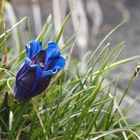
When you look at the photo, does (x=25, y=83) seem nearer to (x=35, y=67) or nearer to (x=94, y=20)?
(x=35, y=67)

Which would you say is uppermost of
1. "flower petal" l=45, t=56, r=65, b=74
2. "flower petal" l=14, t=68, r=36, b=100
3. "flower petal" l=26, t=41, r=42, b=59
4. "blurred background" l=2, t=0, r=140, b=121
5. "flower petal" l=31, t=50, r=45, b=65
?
"flower petal" l=26, t=41, r=42, b=59

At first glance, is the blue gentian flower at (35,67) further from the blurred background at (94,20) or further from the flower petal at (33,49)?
the blurred background at (94,20)

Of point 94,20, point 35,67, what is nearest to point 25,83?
point 35,67

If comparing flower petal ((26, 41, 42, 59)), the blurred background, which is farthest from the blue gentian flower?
the blurred background

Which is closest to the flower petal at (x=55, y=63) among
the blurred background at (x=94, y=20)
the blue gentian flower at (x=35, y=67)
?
the blue gentian flower at (x=35, y=67)

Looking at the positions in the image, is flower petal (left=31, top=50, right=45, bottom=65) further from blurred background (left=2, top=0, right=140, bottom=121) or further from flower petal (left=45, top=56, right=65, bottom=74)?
blurred background (left=2, top=0, right=140, bottom=121)

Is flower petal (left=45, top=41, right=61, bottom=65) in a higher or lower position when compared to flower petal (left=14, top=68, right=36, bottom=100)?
higher

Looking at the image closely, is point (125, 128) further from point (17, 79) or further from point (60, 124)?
point (17, 79)
